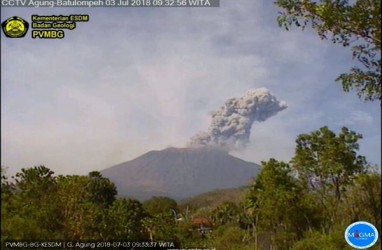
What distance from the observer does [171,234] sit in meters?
21.0

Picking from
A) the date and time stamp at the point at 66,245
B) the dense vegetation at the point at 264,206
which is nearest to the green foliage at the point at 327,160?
the dense vegetation at the point at 264,206

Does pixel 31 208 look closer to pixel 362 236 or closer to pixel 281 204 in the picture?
pixel 362 236

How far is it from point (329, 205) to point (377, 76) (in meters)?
13.0

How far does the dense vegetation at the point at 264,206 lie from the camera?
9695mm

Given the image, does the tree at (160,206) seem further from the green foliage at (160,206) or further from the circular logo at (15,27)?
the circular logo at (15,27)

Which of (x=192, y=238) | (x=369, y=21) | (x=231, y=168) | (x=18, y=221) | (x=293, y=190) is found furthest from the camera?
(x=231, y=168)

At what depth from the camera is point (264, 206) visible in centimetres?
2253

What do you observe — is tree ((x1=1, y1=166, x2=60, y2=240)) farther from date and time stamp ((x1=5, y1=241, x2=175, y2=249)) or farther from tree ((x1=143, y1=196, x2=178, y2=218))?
tree ((x1=143, y1=196, x2=178, y2=218))

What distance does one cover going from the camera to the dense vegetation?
9.70 metres

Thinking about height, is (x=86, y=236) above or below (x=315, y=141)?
below

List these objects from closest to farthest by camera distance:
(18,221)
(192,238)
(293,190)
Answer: (18,221) → (293,190) → (192,238)

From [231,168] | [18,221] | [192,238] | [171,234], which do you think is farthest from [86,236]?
[231,168]

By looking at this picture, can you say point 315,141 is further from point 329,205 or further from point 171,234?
point 171,234

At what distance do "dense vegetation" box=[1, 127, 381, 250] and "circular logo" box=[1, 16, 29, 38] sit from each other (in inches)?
109
